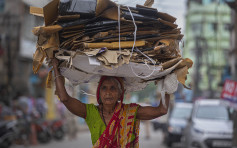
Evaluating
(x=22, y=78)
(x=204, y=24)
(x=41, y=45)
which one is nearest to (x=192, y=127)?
(x=41, y=45)

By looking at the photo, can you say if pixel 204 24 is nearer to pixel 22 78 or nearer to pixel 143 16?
pixel 22 78

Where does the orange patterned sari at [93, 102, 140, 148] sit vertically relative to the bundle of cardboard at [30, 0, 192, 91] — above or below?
below

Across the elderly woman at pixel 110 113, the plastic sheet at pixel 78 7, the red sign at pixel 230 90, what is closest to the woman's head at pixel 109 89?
the elderly woman at pixel 110 113

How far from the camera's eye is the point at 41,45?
3.05 metres

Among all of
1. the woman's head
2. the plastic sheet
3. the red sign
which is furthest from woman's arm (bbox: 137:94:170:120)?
the red sign

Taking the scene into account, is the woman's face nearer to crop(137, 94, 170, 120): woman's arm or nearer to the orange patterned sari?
the orange patterned sari

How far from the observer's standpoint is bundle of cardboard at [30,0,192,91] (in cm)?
295

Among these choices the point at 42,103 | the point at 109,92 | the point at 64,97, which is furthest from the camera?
the point at 42,103

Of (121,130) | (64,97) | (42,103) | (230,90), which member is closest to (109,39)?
(64,97)

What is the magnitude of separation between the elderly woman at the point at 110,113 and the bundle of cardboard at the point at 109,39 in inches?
8.9

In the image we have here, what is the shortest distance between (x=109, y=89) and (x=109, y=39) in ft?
1.89

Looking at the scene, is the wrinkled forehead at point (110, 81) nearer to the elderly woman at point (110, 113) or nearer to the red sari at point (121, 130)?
the elderly woman at point (110, 113)

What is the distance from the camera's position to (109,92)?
11.2 feet

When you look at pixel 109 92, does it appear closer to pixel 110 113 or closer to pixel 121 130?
pixel 110 113
